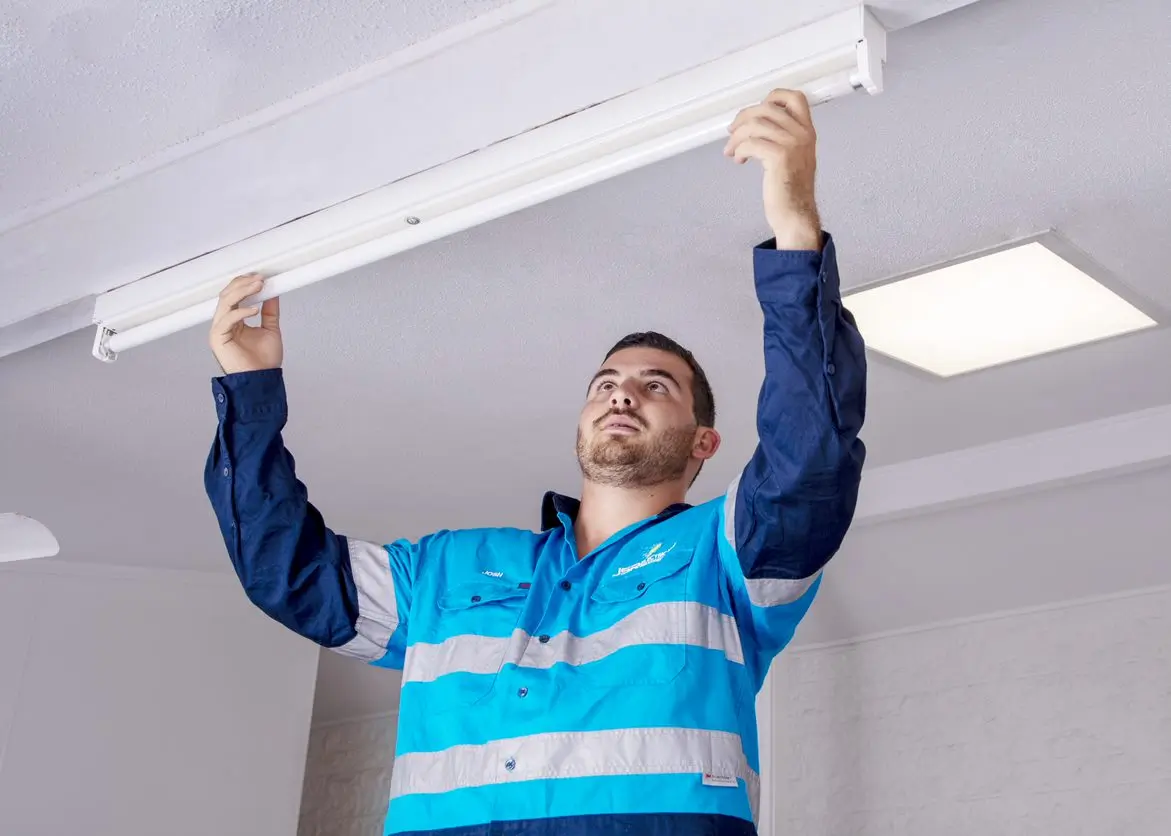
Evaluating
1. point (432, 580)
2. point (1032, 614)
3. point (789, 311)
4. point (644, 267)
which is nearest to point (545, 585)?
point (432, 580)

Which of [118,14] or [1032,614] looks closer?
[118,14]

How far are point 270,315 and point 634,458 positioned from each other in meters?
0.67

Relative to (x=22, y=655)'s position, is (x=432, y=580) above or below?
below

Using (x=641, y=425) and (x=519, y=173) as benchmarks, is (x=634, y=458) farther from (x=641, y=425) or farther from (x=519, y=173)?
(x=519, y=173)

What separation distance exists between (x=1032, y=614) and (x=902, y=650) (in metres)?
0.40

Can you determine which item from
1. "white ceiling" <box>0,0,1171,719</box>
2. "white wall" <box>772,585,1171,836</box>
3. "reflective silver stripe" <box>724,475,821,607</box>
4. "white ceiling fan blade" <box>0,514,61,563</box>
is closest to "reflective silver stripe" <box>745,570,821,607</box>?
"reflective silver stripe" <box>724,475,821,607</box>

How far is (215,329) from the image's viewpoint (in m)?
2.29

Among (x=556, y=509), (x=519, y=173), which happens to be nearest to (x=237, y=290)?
(x=519, y=173)

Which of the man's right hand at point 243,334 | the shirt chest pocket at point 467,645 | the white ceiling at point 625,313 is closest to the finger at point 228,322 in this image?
the man's right hand at point 243,334

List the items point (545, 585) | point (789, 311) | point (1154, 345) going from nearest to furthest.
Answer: point (789, 311), point (545, 585), point (1154, 345)

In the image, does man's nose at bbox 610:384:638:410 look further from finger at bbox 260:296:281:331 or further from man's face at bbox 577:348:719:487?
finger at bbox 260:296:281:331

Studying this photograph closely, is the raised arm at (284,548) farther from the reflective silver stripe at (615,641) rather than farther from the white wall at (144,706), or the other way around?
the white wall at (144,706)

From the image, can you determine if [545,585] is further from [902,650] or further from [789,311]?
[902,650]

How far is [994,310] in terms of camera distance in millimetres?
2852
